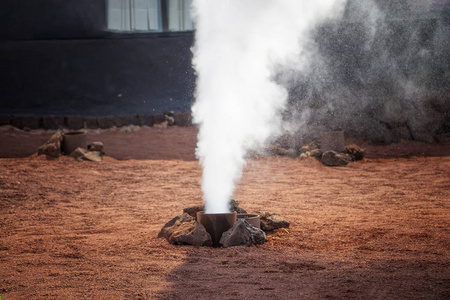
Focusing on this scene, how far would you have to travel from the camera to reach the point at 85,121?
1434 cm

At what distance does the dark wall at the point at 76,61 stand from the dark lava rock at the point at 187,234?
1009 centimetres

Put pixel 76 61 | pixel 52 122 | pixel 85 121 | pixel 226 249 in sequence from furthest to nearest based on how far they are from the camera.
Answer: pixel 76 61, pixel 85 121, pixel 52 122, pixel 226 249

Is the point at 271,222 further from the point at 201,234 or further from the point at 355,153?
the point at 355,153

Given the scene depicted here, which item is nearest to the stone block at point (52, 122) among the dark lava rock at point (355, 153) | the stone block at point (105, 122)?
the stone block at point (105, 122)

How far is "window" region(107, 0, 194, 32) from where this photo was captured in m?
15.0

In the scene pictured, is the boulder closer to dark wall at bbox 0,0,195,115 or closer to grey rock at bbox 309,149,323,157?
grey rock at bbox 309,149,323,157

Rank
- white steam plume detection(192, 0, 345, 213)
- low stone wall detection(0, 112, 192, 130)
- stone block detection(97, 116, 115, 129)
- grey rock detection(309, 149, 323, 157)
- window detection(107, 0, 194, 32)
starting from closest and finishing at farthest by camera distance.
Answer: white steam plume detection(192, 0, 345, 213) → grey rock detection(309, 149, 323, 157) → low stone wall detection(0, 112, 192, 130) → stone block detection(97, 116, 115, 129) → window detection(107, 0, 194, 32)

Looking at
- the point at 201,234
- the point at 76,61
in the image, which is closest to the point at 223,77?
the point at 201,234

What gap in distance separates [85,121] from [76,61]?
2007mm

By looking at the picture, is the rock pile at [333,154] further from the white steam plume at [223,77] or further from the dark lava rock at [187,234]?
the dark lava rock at [187,234]

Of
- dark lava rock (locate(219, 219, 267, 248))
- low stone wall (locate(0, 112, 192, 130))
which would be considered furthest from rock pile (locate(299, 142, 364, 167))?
dark lava rock (locate(219, 219, 267, 248))

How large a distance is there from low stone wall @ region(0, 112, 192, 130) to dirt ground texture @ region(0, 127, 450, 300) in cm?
256

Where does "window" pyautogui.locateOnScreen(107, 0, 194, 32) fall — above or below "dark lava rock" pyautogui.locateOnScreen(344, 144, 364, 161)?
above

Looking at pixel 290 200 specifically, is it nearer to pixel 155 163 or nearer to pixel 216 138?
pixel 216 138
